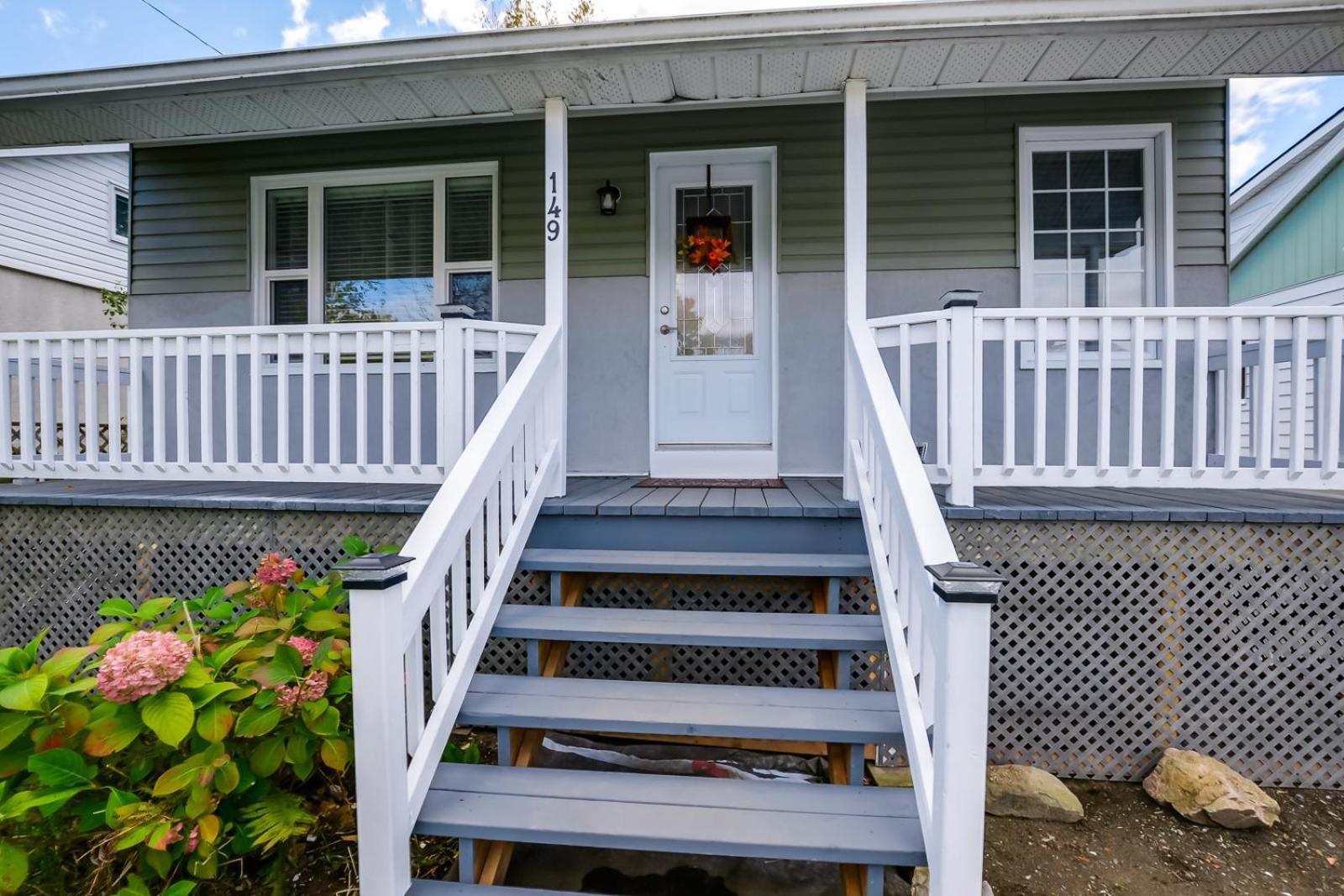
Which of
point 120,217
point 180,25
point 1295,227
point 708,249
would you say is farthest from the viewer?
point 180,25

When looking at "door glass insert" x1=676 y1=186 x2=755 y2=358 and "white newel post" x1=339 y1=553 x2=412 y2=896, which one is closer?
"white newel post" x1=339 y1=553 x2=412 y2=896

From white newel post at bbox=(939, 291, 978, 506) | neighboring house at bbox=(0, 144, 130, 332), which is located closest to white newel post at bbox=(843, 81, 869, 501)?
white newel post at bbox=(939, 291, 978, 506)

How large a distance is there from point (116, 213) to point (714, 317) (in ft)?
30.5

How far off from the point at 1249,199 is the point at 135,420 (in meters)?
12.1

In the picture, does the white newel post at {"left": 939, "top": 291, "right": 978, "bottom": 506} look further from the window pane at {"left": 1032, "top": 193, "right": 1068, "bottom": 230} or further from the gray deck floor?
the window pane at {"left": 1032, "top": 193, "right": 1068, "bottom": 230}

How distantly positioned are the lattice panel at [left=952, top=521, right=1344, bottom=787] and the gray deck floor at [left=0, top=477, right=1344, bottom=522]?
0.06 metres

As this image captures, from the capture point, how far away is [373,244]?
4.63 meters

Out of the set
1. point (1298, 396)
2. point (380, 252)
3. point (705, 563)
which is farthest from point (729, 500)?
point (380, 252)

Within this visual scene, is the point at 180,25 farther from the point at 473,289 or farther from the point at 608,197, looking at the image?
the point at 608,197

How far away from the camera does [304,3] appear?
14805mm

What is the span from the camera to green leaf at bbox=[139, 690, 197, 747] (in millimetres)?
1726

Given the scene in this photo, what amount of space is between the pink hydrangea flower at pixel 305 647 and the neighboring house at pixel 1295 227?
7990mm

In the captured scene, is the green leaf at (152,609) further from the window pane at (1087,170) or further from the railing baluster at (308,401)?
the window pane at (1087,170)

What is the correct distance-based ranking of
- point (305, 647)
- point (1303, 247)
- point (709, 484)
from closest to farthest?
point (305, 647), point (709, 484), point (1303, 247)
